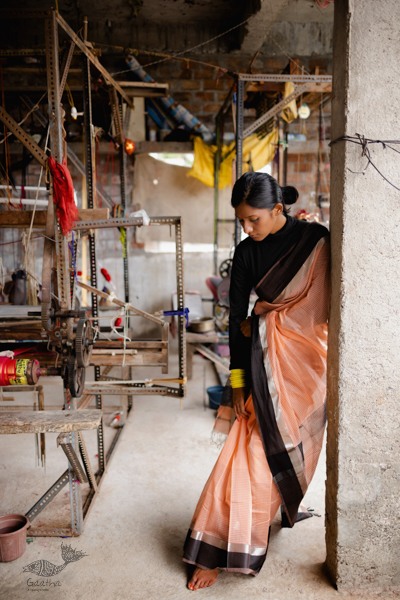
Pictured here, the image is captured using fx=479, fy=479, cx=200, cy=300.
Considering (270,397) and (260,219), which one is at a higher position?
(260,219)

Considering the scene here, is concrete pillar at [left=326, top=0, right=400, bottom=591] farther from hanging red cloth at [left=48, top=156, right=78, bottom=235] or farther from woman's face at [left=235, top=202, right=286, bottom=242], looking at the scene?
hanging red cloth at [left=48, top=156, right=78, bottom=235]

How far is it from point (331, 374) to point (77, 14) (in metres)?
5.53

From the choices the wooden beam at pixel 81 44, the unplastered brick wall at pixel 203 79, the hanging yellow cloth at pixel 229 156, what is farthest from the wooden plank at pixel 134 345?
the unplastered brick wall at pixel 203 79

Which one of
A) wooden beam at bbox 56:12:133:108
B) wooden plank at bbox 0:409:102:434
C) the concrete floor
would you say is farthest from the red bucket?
wooden beam at bbox 56:12:133:108

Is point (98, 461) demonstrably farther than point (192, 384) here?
No

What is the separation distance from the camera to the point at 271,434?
2074 mm

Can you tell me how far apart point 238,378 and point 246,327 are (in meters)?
0.24

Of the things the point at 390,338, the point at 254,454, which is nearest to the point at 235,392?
the point at 254,454

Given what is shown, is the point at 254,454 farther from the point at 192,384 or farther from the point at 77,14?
the point at 77,14

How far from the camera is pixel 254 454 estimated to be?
2.09 meters

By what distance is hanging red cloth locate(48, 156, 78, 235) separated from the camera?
2.36 metres

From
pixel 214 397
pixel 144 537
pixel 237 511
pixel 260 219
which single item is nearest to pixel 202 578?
pixel 237 511

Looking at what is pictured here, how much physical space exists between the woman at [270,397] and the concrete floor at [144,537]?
168 mm

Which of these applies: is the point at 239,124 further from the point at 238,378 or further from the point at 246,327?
the point at 238,378
